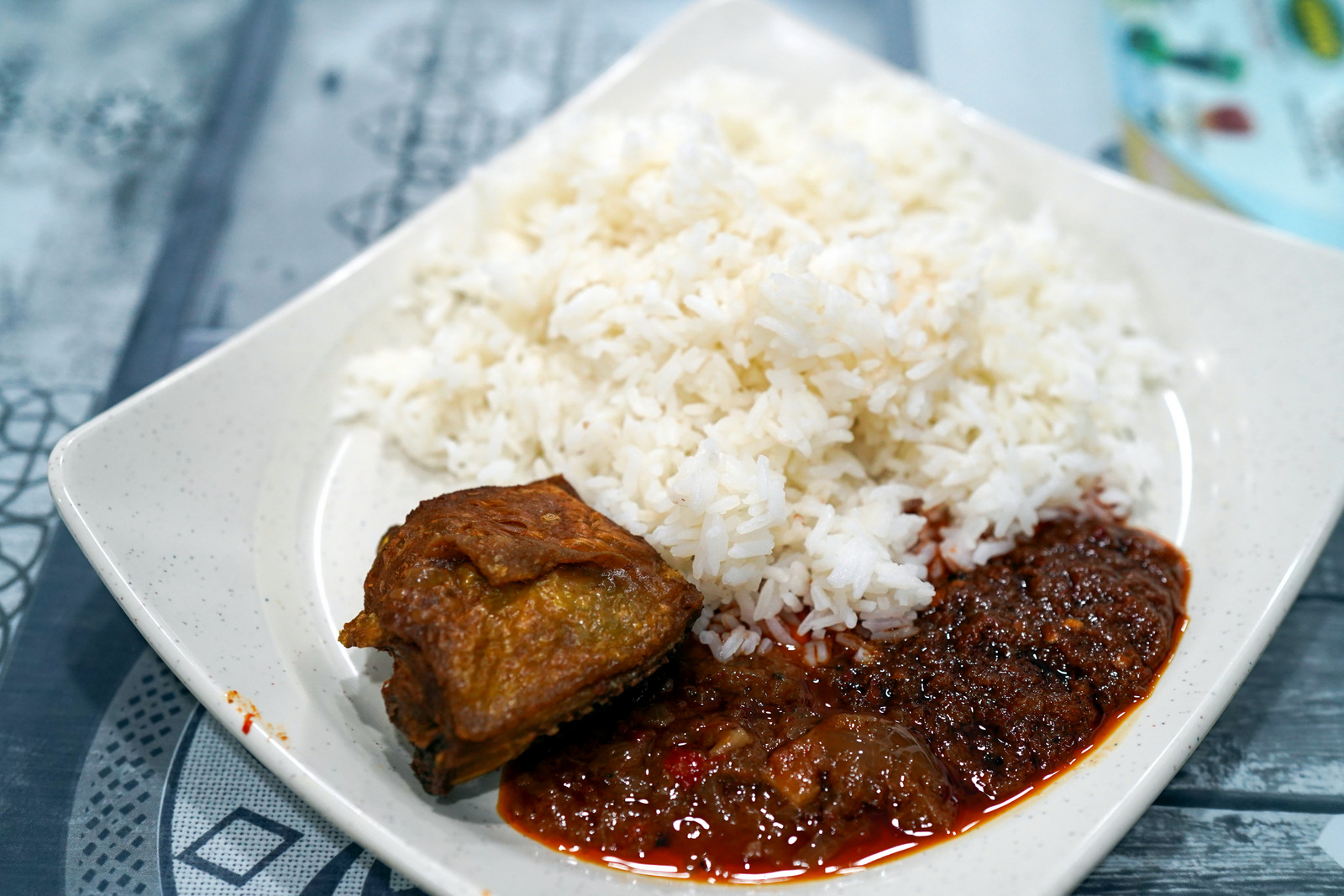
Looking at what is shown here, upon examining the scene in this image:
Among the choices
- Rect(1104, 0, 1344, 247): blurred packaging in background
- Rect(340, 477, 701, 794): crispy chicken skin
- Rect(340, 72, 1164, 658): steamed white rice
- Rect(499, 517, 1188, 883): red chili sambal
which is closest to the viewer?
Rect(340, 477, 701, 794): crispy chicken skin

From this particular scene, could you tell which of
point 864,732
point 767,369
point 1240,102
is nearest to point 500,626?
point 864,732

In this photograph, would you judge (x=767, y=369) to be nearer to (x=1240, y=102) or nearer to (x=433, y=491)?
(x=433, y=491)

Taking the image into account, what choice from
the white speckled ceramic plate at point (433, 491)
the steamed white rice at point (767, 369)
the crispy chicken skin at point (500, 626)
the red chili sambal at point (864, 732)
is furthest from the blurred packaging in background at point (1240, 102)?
the crispy chicken skin at point (500, 626)

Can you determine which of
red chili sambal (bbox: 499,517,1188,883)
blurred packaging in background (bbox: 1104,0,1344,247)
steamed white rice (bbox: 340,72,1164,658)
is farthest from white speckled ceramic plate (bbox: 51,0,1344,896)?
blurred packaging in background (bbox: 1104,0,1344,247)

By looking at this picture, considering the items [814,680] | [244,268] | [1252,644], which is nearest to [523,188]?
[244,268]

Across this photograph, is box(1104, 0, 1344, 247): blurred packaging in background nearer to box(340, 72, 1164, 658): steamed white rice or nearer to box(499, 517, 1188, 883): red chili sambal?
box(340, 72, 1164, 658): steamed white rice

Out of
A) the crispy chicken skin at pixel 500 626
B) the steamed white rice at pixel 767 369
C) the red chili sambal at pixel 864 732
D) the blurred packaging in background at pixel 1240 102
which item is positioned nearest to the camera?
the crispy chicken skin at pixel 500 626

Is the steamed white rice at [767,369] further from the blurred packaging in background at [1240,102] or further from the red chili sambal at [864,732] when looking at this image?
the blurred packaging in background at [1240,102]
